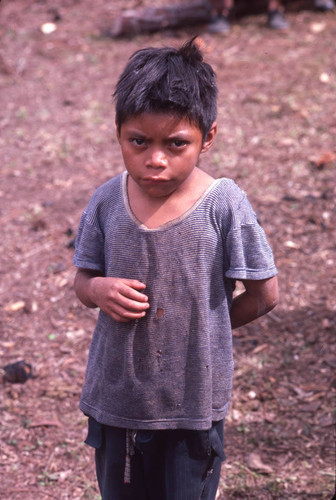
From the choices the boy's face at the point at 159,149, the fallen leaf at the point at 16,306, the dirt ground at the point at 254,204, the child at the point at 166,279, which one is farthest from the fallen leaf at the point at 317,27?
the boy's face at the point at 159,149

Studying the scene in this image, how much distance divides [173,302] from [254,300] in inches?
10.8

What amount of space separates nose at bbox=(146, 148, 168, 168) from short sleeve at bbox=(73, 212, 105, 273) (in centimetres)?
35

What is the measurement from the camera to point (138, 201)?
6.04ft

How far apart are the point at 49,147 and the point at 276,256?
2863 mm

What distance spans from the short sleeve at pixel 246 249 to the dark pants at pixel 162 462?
524 mm

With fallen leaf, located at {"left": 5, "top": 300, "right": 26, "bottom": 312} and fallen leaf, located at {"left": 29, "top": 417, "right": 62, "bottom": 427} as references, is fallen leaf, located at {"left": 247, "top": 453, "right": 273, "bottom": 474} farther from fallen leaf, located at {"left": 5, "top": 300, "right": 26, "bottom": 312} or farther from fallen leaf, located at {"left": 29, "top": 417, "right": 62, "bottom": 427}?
fallen leaf, located at {"left": 5, "top": 300, "right": 26, "bottom": 312}

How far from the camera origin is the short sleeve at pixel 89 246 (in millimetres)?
1943

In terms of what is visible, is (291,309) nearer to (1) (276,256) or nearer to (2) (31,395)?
(1) (276,256)

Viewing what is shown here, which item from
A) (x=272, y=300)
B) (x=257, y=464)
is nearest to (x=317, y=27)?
(x=257, y=464)

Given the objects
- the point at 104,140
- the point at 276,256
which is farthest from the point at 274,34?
the point at 276,256

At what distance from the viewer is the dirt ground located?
10.6ft

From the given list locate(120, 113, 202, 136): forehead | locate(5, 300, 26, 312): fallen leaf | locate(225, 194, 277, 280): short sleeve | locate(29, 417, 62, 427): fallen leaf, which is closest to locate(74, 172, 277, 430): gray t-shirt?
locate(225, 194, 277, 280): short sleeve

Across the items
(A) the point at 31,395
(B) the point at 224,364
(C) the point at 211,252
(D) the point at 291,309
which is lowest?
(A) the point at 31,395

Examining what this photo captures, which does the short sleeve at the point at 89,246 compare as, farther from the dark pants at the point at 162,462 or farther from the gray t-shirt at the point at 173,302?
the dark pants at the point at 162,462
